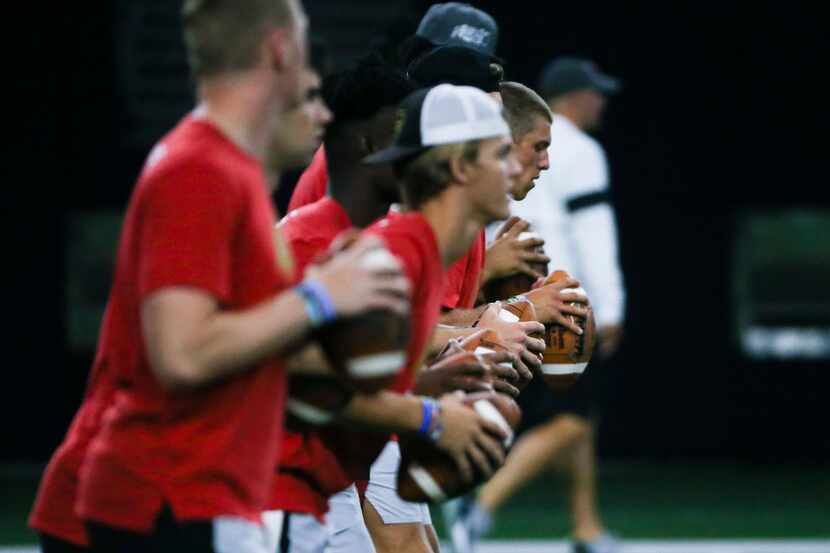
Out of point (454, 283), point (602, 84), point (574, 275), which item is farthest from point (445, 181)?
point (602, 84)

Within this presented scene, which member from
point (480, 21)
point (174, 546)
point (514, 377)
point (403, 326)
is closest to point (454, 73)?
point (480, 21)

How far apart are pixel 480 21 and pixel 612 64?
5.49 m

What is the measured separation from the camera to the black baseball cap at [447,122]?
3025 millimetres

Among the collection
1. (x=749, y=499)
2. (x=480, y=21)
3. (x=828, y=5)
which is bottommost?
(x=749, y=499)

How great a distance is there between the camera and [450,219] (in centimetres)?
302

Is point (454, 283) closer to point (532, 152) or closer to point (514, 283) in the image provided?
point (514, 283)

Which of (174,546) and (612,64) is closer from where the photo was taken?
(174,546)

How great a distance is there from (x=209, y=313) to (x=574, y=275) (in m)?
5.17

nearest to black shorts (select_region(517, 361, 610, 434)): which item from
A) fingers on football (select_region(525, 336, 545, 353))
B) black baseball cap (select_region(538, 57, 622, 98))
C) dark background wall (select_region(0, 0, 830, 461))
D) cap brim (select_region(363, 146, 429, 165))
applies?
black baseball cap (select_region(538, 57, 622, 98))

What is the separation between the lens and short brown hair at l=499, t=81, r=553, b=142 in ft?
13.4

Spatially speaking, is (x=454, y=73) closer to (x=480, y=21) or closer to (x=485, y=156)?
(x=480, y=21)

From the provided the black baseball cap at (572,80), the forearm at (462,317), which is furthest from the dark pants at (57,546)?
the black baseball cap at (572,80)

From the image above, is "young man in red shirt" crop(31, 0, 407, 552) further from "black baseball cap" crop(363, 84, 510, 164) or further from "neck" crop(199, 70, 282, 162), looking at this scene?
"black baseball cap" crop(363, 84, 510, 164)

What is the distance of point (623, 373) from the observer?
401 inches
